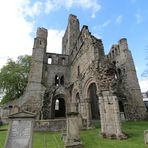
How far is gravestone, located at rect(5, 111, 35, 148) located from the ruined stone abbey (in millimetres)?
5860

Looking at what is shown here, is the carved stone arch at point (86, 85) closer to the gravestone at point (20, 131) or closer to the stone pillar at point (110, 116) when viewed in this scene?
the stone pillar at point (110, 116)

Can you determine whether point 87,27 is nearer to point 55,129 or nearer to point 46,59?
point 46,59

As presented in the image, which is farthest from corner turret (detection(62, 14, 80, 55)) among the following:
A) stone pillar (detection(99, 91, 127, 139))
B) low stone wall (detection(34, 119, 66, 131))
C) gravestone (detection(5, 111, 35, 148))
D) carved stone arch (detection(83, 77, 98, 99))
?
gravestone (detection(5, 111, 35, 148))

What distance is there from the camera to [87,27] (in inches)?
701

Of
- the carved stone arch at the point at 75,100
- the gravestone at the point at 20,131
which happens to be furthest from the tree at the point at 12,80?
the gravestone at the point at 20,131

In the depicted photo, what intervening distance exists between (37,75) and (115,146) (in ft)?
58.3

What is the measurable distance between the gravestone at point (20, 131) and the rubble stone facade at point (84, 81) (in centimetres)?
588

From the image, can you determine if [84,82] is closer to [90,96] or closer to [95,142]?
[90,96]

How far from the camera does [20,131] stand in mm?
5633

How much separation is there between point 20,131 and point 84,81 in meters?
10.6

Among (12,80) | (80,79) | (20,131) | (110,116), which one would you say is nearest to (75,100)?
(80,79)

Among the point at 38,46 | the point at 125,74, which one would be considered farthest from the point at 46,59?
the point at 125,74

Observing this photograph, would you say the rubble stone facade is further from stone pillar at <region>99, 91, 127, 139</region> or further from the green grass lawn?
the green grass lawn

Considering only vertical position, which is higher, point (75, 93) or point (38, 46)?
point (38, 46)
